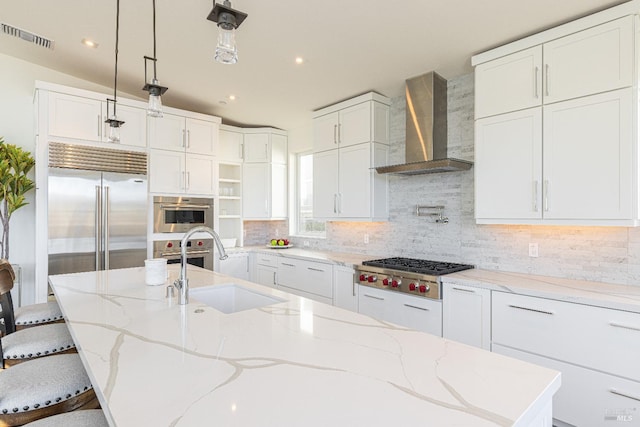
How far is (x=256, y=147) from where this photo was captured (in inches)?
199

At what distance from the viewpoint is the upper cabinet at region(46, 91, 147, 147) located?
3432 millimetres

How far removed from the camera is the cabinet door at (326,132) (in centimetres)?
396

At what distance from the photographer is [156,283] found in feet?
7.06

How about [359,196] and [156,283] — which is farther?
[359,196]

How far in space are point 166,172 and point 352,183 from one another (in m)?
2.25

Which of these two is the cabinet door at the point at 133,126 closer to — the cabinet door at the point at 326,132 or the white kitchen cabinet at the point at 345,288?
the cabinet door at the point at 326,132

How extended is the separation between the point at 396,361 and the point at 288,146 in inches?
177

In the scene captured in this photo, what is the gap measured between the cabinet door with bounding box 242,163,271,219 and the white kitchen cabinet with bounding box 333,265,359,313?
6.35ft

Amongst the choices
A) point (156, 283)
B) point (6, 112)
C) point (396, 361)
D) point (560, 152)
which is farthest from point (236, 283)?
point (6, 112)

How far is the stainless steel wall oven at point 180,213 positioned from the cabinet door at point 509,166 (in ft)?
10.6

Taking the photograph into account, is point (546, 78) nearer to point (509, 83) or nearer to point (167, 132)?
point (509, 83)

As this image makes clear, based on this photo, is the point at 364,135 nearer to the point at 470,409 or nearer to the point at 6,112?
the point at 470,409

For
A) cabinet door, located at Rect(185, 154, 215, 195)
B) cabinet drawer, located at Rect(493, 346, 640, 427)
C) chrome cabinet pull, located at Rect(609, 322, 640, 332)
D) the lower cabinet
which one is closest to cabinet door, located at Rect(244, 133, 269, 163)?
cabinet door, located at Rect(185, 154, 215, 195)

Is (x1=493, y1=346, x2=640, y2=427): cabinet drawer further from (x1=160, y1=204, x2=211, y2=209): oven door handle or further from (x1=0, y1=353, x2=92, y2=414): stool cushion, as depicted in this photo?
(x1=160, y1=204, x2=211, y2=209): oven door handle
